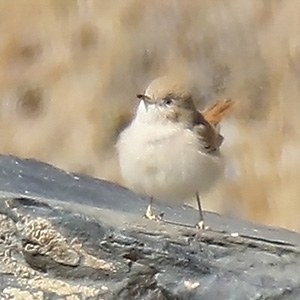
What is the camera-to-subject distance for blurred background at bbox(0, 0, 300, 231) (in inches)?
111

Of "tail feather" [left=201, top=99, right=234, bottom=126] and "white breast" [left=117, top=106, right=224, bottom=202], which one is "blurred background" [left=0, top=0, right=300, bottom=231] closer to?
"tail feather" [left=201, top=99, right=234, bottom=126]

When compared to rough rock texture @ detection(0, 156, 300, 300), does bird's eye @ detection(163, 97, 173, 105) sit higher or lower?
higher

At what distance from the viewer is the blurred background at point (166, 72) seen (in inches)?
111

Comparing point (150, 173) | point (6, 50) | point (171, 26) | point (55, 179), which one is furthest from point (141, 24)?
point (150, 173)

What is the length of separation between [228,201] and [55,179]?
876 millimetres

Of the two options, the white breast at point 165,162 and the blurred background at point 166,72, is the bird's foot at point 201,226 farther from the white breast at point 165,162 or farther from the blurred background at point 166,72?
the blurred background at point 166,72

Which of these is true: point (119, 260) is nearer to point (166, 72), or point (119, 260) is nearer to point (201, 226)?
point (201, 226)

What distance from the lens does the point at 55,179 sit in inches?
83.4

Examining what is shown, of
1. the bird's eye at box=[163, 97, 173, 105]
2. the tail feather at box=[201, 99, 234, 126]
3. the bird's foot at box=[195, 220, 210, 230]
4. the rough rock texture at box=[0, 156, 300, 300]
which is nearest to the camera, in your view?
the rough rock texture at box=[0, 156, 300, 300]

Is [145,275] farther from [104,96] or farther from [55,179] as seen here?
[104,96]

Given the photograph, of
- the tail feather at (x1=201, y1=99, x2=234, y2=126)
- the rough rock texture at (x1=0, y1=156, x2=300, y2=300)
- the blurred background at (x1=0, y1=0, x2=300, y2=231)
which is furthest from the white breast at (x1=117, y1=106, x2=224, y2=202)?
the blurred background at (x1=0, y1=0, x2=300, y2=231)

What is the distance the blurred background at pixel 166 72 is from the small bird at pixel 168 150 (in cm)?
83

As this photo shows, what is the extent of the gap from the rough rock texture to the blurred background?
1.26 m

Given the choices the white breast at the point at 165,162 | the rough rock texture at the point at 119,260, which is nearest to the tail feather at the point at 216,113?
the white breast at the point at 165,162
